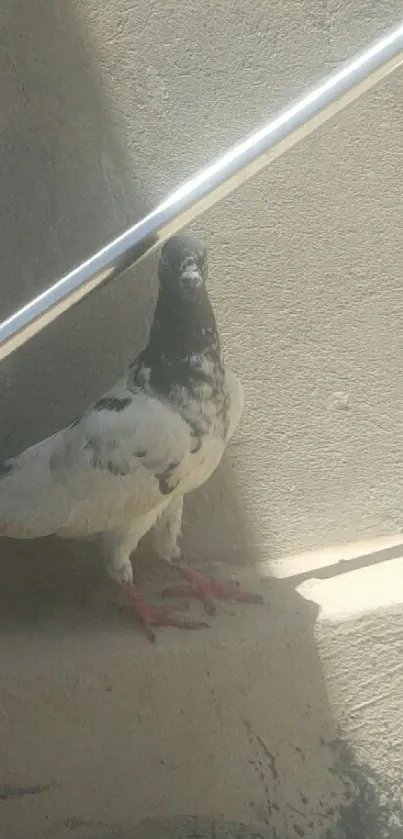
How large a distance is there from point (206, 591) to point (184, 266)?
2.20 feet

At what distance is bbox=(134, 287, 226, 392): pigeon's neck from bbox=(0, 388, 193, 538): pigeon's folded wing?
0.19ft

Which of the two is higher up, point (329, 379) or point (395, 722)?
point (329, 379)

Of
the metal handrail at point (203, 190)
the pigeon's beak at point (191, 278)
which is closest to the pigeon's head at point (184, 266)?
the pigeon's beak at point (191, 278)

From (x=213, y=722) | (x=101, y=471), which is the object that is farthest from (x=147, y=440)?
(x=213, y=722)

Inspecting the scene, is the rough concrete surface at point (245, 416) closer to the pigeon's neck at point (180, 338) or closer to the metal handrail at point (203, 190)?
the pigeon's neck at point (180, 338)

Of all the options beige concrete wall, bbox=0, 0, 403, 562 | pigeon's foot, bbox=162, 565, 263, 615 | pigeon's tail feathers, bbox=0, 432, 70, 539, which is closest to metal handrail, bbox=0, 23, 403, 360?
pigeon's tail feathers, bbox=0, 432, 70, 539

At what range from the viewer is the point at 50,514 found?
1628 mm

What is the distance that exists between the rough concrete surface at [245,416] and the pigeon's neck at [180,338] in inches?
10.9

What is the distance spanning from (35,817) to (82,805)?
88 mm

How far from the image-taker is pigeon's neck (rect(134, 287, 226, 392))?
5.28 feet

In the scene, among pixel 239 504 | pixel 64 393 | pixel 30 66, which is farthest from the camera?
pixel 239 504

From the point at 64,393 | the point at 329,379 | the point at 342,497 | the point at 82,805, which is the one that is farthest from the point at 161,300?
the point at 82,805

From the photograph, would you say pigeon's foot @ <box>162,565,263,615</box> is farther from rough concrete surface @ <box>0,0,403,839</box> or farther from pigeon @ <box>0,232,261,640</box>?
pigeon @ <box>0,232,261,640</box>

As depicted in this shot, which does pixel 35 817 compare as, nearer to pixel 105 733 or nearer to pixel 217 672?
pixel 105 733
